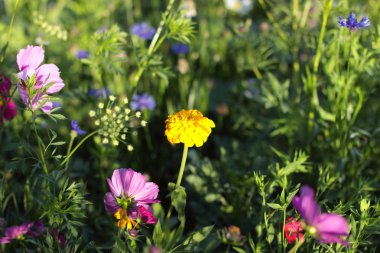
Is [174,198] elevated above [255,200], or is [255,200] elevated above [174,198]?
[174,198]

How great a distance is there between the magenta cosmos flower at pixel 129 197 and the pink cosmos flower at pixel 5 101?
0.42 m

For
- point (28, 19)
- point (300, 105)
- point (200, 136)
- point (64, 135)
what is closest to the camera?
point (200, 136)

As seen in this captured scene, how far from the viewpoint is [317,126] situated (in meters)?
1.75

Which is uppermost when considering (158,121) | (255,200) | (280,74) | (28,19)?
(28,19)

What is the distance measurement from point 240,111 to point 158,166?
520 millimetres

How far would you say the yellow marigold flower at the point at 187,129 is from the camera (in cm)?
110

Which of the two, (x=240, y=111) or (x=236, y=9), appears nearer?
(x=240, y=111)

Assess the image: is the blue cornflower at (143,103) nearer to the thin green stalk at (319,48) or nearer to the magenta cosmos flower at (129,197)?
the thin green stalk at (319,48)

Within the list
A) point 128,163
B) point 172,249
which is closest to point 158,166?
point 128,163

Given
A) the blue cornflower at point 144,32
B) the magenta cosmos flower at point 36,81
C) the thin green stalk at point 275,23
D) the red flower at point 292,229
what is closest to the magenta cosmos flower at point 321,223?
the red flower at point 292,229

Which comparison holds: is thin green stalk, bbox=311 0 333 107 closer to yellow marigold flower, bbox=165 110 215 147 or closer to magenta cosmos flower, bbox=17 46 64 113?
yellow marigold flower, bbox=165 110 215 147

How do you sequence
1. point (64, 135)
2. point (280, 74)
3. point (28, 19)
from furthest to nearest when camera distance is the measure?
point (28, 19) → point (280, 74) → point (64, 135)

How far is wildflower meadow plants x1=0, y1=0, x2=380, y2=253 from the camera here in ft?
3.78

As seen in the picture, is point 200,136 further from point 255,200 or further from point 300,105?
point 300,105
